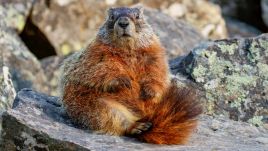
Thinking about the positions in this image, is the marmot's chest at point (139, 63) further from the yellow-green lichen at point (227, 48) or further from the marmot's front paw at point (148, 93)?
the yellow-green lichen at point (227, 48)

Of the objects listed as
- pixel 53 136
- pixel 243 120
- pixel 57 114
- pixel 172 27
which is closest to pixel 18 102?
pixel 57 114

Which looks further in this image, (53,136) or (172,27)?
(172,27)

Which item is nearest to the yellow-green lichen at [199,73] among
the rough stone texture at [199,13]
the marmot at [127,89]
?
the marmot at [127,89]

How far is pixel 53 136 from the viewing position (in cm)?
788

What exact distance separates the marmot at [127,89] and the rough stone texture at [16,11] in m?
6.20

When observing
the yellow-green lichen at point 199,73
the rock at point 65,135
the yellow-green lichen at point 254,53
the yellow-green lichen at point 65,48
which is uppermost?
the yellow-green lichen at point 254,53

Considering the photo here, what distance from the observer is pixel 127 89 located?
8.54 m

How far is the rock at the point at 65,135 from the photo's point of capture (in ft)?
25.9

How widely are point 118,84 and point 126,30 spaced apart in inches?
23.7

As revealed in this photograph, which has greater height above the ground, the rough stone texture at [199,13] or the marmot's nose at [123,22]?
the marmot's nose at [123,22]

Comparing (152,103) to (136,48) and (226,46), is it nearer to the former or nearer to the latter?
(136,48)

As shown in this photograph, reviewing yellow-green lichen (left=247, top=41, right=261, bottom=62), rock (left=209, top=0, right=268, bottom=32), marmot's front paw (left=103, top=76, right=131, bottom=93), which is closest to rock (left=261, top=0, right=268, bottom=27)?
rock (left=209, top=0, right=268, bottom=32)

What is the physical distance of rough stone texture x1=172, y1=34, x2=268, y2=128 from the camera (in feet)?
32.5

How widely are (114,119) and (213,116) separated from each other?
5.44 feet
